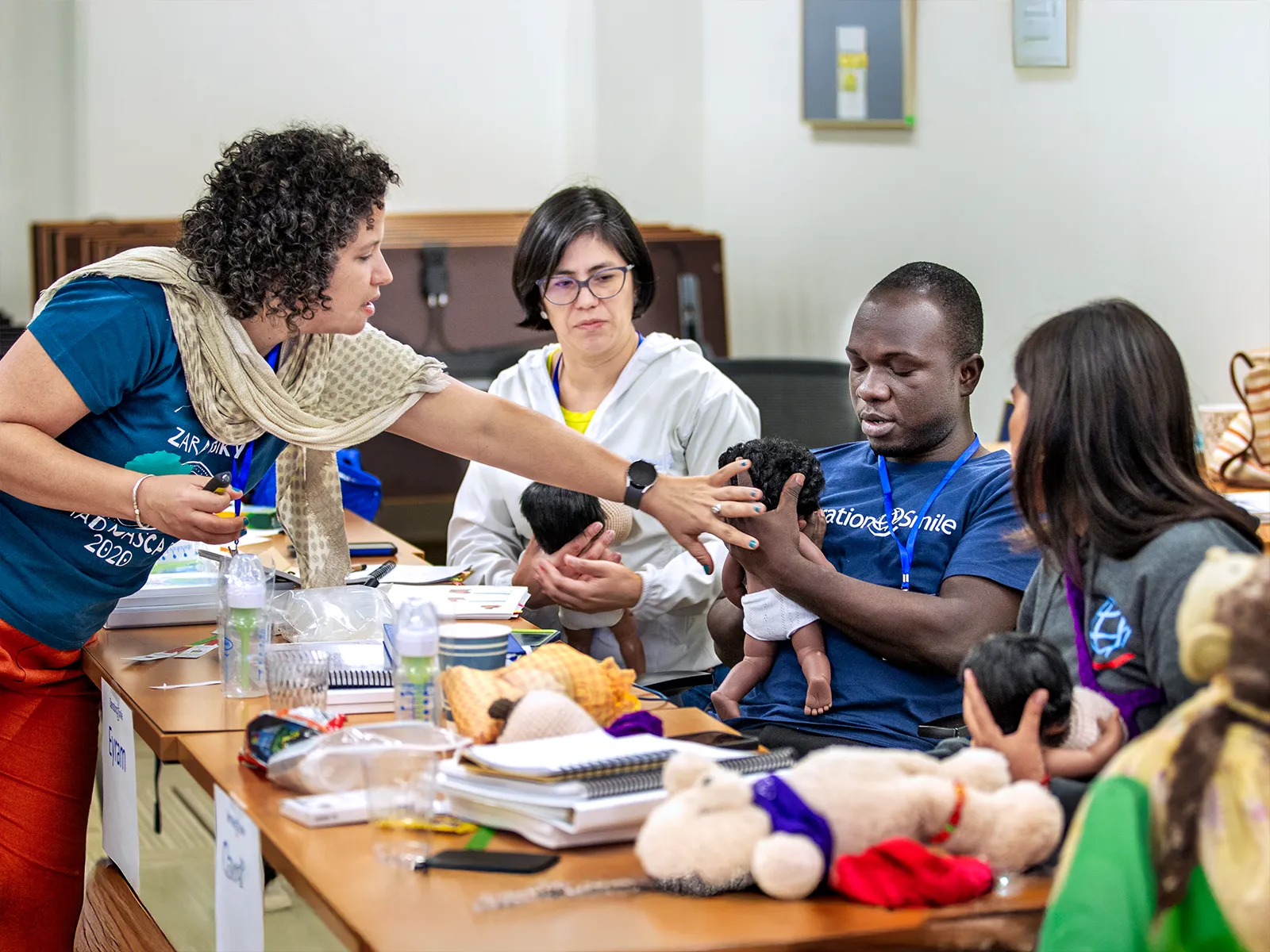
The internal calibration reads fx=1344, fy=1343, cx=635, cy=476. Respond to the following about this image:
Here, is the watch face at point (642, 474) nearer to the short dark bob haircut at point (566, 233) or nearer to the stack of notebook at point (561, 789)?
the short dark bob haircut at point (566, 233)

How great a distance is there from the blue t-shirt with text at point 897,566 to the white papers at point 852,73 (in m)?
2.69

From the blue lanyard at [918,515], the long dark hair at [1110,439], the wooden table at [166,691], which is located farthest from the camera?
the blue lanyard at [918,515]

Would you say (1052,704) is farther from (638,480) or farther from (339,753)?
(638,480)

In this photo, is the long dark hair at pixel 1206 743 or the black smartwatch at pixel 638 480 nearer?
the long dark hair at pixel 1206 743

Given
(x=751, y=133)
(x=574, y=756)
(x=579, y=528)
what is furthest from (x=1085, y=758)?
(x=751, y=133)

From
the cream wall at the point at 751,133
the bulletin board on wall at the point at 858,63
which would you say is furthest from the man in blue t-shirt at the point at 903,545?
the bulletin board on wall at the point at 858,63

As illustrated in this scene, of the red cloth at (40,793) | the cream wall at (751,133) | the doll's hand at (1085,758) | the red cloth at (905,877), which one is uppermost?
the cream wall at (751,133)

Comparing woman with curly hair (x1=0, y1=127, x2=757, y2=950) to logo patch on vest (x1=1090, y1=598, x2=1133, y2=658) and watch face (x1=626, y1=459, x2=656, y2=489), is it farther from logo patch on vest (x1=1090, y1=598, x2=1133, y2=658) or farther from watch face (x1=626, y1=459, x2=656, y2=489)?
logo patch on vest (x1=1090, y1=598, x2=1133, y2=658)

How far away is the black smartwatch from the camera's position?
7.12 ft

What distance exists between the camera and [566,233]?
2.65 metres

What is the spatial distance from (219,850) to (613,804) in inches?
19.1

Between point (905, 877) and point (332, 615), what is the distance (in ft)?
3.80

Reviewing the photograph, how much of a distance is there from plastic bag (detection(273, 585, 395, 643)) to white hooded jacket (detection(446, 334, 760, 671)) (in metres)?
0.46

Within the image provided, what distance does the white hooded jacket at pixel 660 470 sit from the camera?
2562 millimetres
